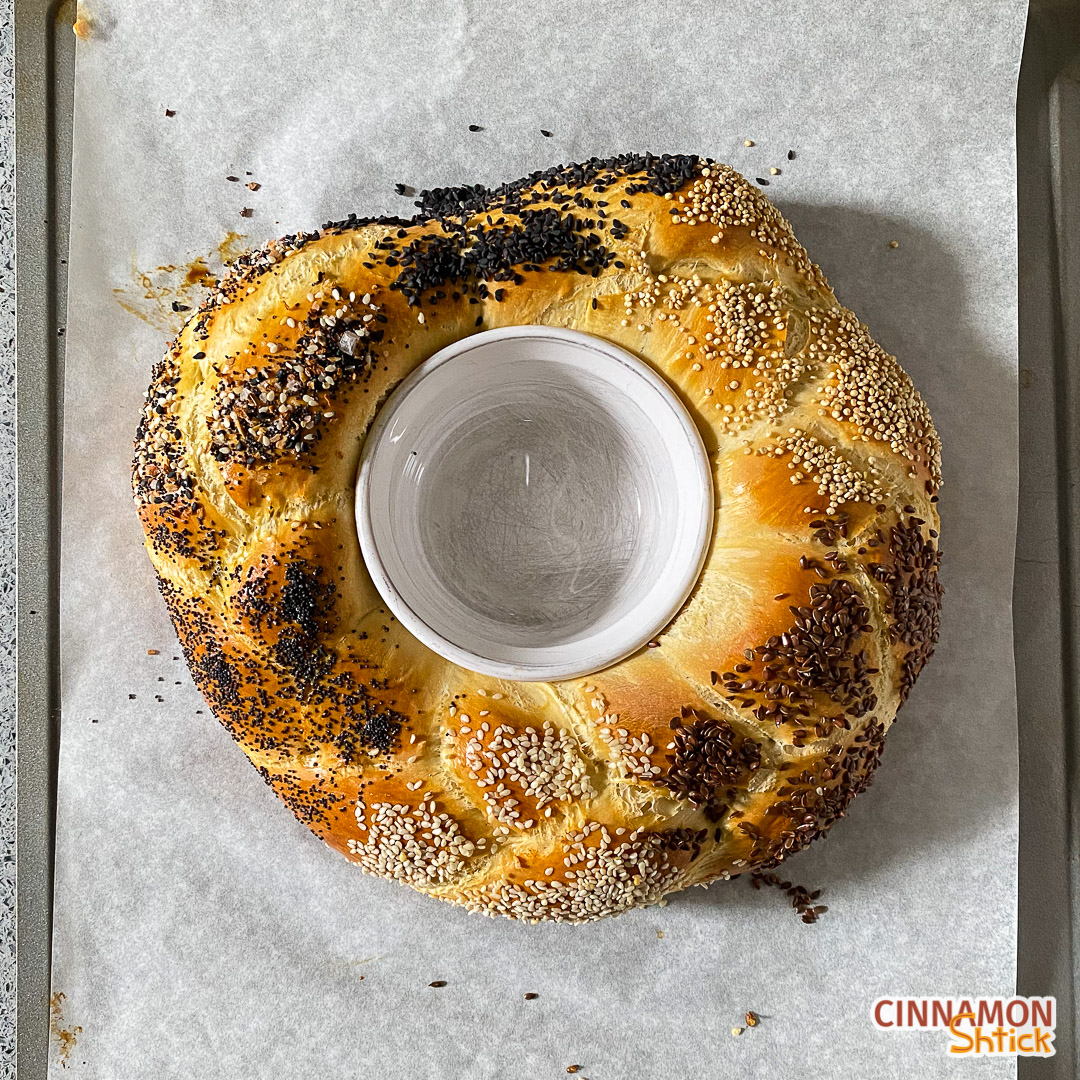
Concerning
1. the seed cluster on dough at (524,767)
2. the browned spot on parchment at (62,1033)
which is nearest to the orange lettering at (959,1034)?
the seed cluster on dough at (524,767)

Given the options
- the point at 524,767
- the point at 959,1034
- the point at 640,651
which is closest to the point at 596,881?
the point at 524,767

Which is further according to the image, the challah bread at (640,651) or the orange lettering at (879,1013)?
the orange lettering at (879,1013)

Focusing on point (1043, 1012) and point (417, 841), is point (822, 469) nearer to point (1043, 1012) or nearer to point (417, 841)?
point (417, 841)

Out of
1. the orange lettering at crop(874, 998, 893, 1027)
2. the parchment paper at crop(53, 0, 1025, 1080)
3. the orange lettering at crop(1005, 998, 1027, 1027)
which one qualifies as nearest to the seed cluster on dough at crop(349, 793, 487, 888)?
the parchment paper at crop(53, 0, 1025, 1080)

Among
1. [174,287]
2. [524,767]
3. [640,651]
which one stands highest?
[174,287]

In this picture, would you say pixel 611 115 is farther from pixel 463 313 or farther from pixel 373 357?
pixel 373 357

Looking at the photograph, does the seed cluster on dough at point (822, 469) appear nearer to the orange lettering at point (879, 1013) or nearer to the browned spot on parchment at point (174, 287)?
the orange lettering at point (879, 1013)

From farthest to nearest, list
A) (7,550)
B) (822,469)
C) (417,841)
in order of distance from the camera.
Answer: (7,550) < (417,841) < (822,469)

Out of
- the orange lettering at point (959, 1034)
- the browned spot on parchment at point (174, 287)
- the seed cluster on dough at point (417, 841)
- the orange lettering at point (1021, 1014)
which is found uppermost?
the browned spot on parchment at point (174, 287)
